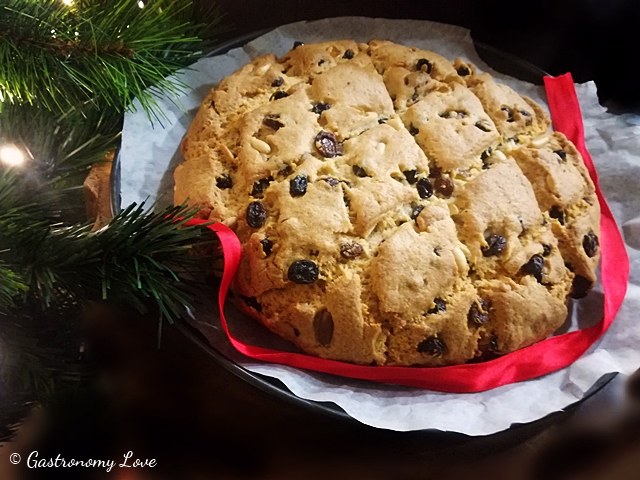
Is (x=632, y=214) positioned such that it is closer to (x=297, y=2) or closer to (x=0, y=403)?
(x=297, y=2)

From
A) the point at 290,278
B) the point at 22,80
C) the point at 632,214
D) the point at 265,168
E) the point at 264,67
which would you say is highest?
the point at 22,80

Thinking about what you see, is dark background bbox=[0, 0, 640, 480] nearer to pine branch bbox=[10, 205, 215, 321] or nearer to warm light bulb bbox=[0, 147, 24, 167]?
pine branch bbox=[10, 205, 215, 321]

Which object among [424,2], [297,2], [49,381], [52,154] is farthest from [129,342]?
[424,2]

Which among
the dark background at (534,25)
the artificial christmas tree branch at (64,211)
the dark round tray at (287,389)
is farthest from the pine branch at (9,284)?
the dark background at (534,25)

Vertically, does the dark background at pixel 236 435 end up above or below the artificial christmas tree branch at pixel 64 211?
below

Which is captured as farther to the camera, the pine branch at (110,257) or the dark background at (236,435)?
the dark background at (236,435)

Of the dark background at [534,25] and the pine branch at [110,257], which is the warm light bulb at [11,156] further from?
the dark background at [534,25]
